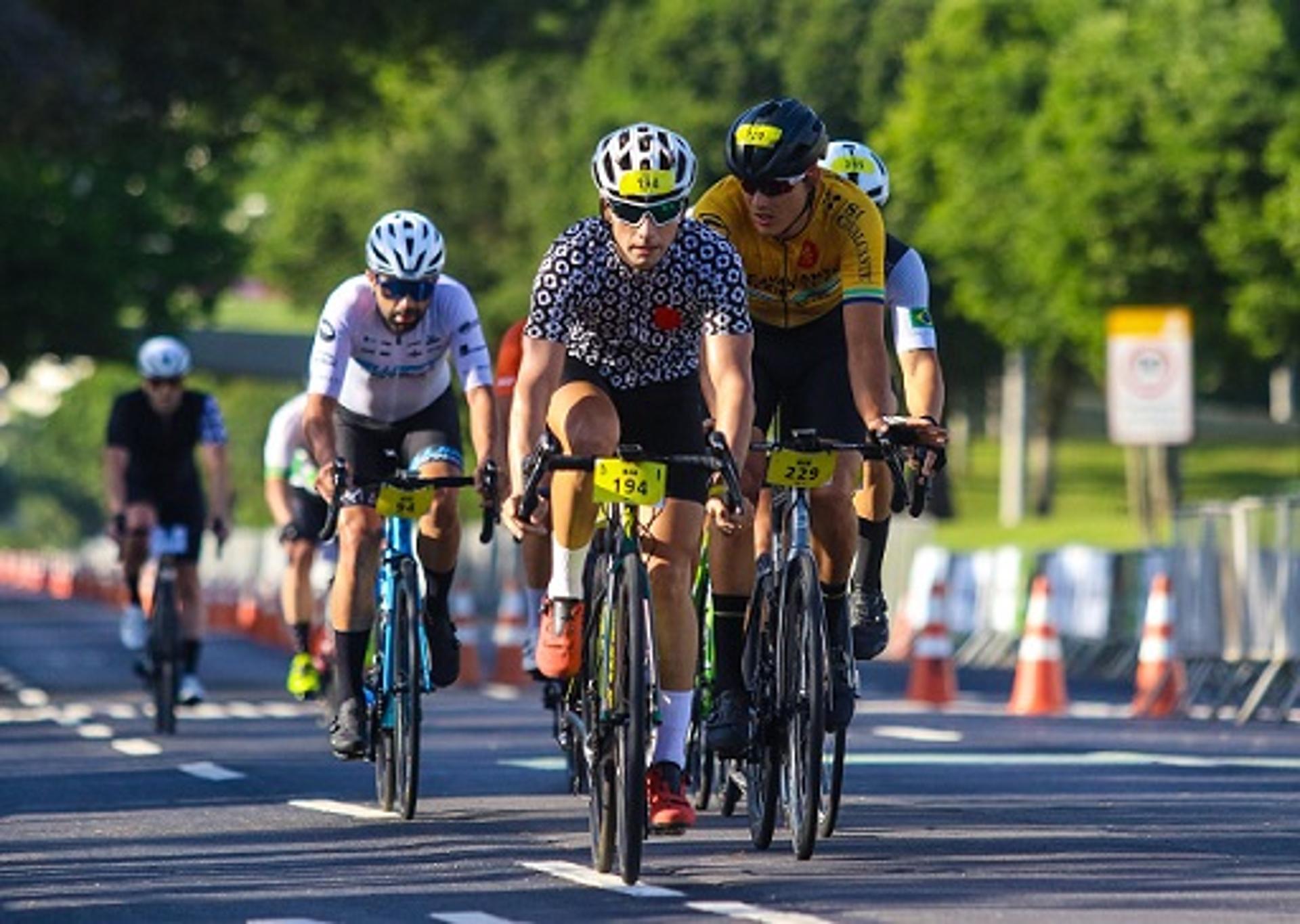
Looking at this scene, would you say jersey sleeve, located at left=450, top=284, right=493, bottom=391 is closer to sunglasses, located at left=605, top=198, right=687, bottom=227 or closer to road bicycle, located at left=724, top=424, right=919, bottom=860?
road bicycle, located at left=724, top=424, right=919, bottom=860

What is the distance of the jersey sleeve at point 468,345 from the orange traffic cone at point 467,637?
42.0 feet

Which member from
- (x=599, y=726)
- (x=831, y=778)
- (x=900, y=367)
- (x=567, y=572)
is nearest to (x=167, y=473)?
(x=900, y=367)

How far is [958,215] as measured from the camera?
7306 cm

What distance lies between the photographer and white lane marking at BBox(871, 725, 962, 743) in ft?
61.5

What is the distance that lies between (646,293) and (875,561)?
8.39ft

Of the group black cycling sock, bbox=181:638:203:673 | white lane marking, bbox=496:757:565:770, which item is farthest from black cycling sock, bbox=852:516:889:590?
black cycling sock, bbox=181:638:203:673

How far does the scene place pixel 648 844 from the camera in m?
12.1

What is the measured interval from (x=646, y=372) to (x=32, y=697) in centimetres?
1665

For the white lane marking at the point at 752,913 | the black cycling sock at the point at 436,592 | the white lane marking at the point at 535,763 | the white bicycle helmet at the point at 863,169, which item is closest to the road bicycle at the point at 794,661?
the white lane marking at the point at 752,913

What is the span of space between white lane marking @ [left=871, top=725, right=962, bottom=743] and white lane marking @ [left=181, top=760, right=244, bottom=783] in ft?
11.3

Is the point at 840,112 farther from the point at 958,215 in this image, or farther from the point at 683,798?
the point at 683,798

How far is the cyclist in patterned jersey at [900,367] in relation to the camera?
42.3ft

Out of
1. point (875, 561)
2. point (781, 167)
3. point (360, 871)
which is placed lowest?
point (360, 871)

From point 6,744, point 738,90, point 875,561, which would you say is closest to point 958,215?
point 738,90
